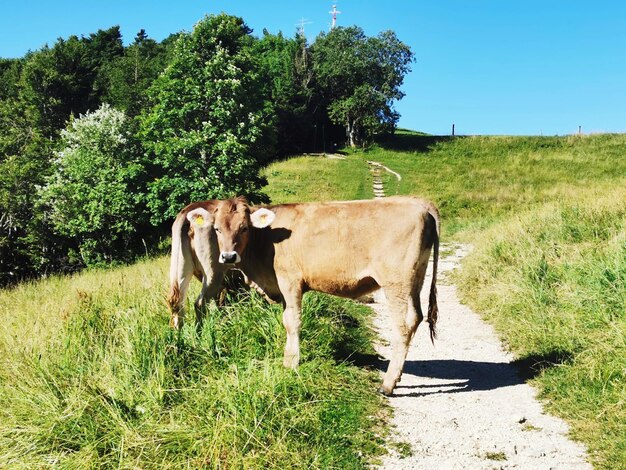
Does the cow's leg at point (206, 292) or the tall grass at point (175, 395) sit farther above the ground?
the cow's leg at point (206, 292)

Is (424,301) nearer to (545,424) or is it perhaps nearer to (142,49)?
(545,424)

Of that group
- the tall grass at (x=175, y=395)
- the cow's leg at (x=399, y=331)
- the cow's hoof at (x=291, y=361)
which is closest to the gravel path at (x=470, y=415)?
the cow's leg at (x=399, y=331)

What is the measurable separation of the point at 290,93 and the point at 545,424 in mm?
52379

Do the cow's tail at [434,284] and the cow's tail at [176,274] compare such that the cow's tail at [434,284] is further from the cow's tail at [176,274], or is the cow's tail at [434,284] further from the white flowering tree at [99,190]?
the white flowering tree at [99,190]

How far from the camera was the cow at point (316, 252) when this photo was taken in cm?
685

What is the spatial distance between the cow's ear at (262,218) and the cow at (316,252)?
13 millimetres

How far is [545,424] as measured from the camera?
19.8 ft

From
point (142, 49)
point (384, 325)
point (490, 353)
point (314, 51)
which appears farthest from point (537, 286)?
point (142, 49)

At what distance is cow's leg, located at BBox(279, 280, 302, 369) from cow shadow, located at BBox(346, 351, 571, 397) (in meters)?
1.15

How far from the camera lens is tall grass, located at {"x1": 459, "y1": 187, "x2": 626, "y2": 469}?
6062 mm

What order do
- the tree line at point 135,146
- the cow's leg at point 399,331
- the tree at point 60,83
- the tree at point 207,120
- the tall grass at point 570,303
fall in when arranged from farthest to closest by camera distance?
1. the tree at point 60,83
2. the tree line at point 135,146
3. the tree at point 207,120
4. the cow's leg at point 399,331
5. the tall grass at point 570,303

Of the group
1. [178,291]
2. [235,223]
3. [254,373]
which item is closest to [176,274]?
[178,291]

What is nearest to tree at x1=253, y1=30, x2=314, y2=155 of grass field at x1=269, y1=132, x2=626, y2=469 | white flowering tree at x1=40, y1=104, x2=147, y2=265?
white flowering tree at x1=40, y1=104, x2=147, y2=265

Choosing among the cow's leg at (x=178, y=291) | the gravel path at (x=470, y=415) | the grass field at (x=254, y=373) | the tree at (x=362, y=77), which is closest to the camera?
the grass field at (x=254, y=373)
